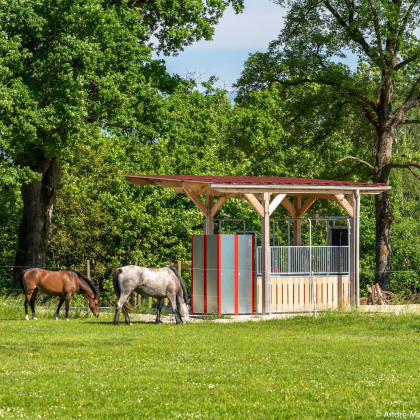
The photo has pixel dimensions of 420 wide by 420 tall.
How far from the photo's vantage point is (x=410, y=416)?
31.3 ft

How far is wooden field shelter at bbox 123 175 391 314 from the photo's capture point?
23578 mm

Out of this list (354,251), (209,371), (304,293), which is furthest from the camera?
(354,251)

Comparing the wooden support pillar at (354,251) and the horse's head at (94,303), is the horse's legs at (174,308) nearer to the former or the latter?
the horse's head at (94,303)

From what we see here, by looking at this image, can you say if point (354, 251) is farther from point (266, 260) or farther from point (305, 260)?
point (266, 260)

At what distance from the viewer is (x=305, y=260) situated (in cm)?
2473

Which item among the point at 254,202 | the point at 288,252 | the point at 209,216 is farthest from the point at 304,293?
the point at 209,216

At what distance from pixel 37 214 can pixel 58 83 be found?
658cm

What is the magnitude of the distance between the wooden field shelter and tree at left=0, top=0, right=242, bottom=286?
187 inches

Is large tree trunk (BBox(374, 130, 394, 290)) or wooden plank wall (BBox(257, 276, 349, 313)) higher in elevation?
large tree trunk (BBox(374, 130, 394, 290))

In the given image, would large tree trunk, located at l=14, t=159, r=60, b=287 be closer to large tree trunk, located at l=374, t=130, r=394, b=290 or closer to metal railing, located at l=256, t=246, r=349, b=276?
metal railing, located at l=256, t=246, r=349, b=276

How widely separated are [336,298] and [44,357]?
12548 millimetres

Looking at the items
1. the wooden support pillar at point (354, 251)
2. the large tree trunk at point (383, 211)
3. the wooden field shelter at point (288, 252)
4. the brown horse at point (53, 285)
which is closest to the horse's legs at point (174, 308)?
the brown horse at point (53, 285)

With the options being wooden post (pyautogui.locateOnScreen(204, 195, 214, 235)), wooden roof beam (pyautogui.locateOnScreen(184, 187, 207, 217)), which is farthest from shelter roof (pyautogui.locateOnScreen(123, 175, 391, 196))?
wooden post (pyautogui.locateOnScreen(204, 195, 214, 235))

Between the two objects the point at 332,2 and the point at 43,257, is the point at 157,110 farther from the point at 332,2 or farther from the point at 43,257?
the point at 332,2
